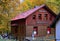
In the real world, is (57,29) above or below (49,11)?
below

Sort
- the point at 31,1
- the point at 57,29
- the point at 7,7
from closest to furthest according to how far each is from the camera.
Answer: the point at 57,29, the point at 7,7, the point at 31,1

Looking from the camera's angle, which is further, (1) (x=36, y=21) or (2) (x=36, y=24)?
(2) (x=36, y=24)

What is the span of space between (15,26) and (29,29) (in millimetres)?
7534

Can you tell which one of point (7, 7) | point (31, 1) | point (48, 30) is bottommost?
point (48, 30)

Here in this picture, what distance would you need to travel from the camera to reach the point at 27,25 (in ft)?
149

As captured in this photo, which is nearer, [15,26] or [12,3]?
[12,3]

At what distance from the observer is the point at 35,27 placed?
4628 cm

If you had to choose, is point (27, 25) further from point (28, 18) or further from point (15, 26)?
point (15, 26)

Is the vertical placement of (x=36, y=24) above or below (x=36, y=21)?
below

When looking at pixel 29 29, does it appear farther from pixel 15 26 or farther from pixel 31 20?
pixel 15 26

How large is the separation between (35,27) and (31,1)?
59.3ft

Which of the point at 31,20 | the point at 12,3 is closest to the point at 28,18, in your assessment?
the point at 31,20

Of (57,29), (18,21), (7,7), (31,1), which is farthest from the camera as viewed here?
(31,1)

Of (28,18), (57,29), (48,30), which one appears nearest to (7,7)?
(57,29)
